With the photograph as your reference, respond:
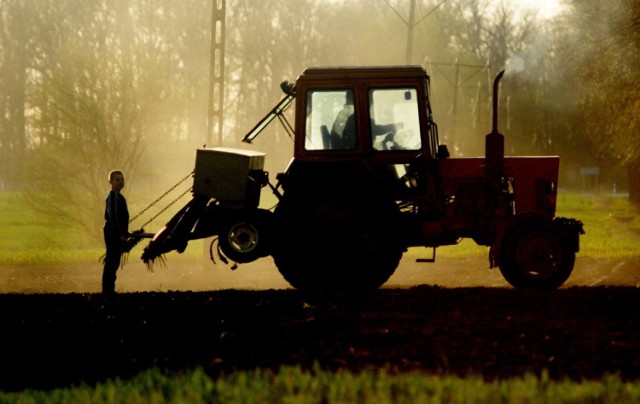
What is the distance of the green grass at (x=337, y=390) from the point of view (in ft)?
22.7

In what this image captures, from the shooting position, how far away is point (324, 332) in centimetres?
941

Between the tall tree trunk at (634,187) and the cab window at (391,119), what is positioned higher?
the tall tree trunk at (634,187)

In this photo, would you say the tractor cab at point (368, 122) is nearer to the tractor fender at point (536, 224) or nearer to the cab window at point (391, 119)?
the cab window at point (391, 119)

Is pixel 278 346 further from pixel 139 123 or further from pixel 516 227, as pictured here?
pixel 139 123

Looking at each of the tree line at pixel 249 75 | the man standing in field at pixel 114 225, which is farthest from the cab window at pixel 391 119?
the tree line at pixel 249 75

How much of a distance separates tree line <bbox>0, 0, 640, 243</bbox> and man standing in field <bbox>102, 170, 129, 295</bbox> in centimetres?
868

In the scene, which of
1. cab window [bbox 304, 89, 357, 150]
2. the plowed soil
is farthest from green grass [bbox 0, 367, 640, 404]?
cab window [bbox 304, 89, 357, 150]

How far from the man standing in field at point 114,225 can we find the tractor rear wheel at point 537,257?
13.7ft

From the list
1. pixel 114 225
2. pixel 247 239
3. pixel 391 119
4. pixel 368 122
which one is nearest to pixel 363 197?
pixel 368 122

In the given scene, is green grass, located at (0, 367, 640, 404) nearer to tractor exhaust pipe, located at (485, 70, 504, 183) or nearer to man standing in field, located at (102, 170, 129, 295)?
tractor exhaust pipe, located at (485, 70, 504, 183)

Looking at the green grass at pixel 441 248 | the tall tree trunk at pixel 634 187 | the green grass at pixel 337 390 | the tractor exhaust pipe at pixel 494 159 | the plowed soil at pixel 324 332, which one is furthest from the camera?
the tall tree trunk at pixel 634 187

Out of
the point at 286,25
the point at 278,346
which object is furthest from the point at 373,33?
the point at 278,346

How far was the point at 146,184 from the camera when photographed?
4619cm

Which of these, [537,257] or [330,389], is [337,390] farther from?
[537,257]
